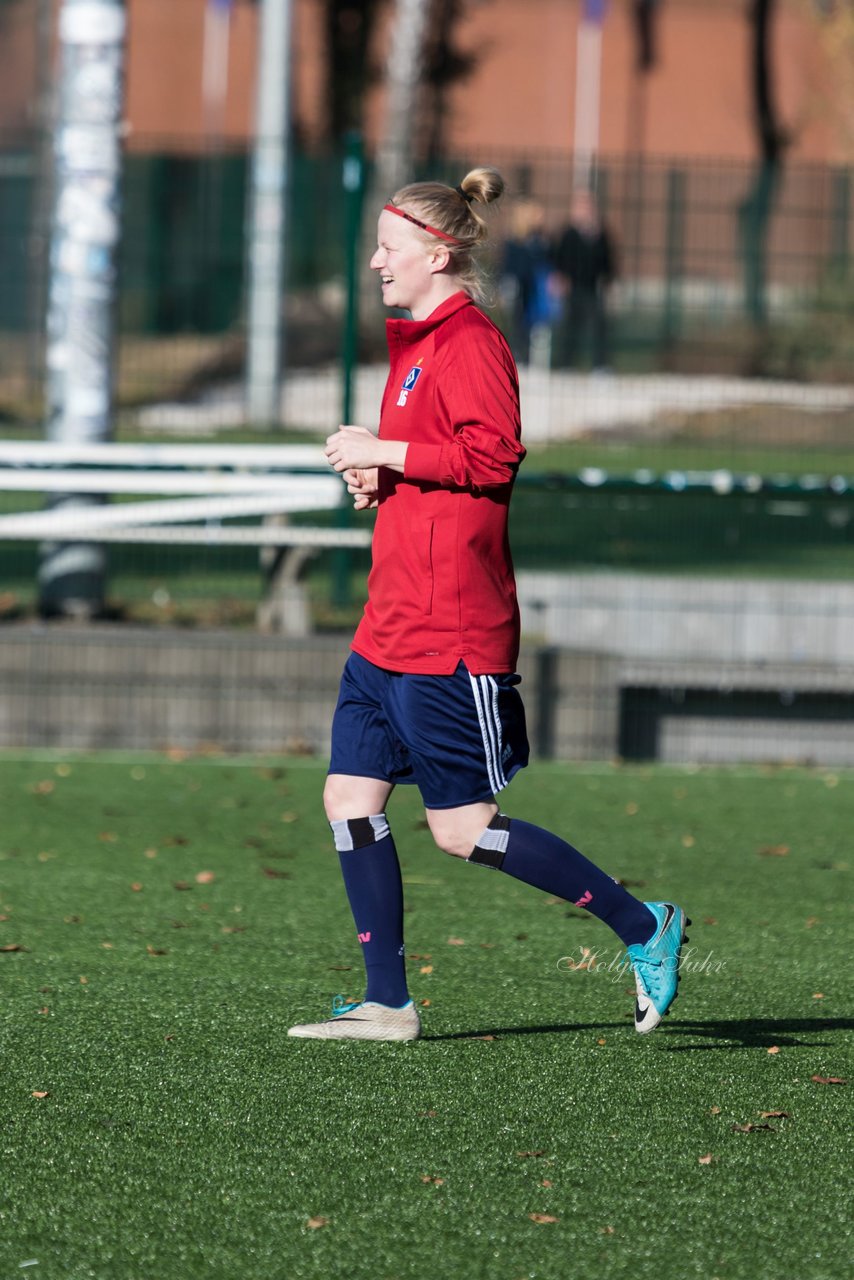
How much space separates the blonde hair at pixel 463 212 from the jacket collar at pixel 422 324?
56 mm

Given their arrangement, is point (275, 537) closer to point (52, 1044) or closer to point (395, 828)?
point (395, 828)

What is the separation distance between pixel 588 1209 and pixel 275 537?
5.94 meters

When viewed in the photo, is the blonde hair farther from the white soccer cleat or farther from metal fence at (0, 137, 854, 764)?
metal fence at (0, 137, 854, 764)

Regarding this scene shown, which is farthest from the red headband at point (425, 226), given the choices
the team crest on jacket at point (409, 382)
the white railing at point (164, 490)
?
the white railing at point (164, 490)

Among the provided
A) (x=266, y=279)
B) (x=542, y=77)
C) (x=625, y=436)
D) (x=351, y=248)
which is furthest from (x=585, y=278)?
(x=542, y=77)

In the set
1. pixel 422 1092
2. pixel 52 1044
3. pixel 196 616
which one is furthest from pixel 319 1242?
pixel 196 616

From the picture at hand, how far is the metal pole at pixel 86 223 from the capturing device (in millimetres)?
9812

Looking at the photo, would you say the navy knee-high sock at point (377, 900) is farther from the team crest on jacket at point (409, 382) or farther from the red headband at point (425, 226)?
the red headband at point (425, 226)

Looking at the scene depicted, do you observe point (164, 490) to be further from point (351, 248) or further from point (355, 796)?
point (355, 796)

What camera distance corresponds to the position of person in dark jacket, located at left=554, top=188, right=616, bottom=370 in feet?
45.1

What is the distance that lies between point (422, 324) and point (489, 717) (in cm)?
85

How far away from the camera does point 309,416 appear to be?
421 inches

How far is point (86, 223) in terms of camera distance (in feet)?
32.4

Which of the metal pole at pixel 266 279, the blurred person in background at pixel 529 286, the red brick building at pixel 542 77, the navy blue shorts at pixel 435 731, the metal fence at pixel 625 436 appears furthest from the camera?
the red brick building at pixel 542 77
